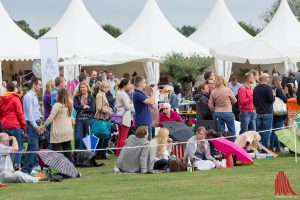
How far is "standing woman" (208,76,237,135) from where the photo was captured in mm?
18312

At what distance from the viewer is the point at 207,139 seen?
17.0m

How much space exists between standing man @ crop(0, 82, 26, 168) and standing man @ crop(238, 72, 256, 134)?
17.2 ft

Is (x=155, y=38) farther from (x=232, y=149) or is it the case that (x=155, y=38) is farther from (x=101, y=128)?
(x=232, y=149)

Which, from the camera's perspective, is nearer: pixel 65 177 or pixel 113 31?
pixel 65 177

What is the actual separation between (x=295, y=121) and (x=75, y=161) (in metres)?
4.61

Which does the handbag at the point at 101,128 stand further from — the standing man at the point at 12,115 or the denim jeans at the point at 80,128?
the standing man at the point at 12,115

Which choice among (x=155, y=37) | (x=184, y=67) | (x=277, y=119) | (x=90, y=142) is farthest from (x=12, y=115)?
(x=155, y=37)

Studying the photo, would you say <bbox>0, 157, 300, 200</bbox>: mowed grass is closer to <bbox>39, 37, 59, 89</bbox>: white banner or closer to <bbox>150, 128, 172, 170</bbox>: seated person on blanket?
<bbox>150, 128, 172, 170</bbox>: seated person on blanket

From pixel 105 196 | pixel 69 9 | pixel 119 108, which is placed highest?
pixel 69 9

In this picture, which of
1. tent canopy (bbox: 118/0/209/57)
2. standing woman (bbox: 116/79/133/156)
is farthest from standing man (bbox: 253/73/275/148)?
tent canopy (bbox: 118/0/209/57)

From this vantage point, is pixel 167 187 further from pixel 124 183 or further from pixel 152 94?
pixel 152 94

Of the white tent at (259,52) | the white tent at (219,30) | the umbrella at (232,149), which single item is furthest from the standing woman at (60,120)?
the white tent at (219,30)

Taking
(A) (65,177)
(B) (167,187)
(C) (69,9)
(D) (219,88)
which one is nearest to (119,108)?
(D) (219,88)

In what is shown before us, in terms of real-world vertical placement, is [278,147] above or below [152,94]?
below
